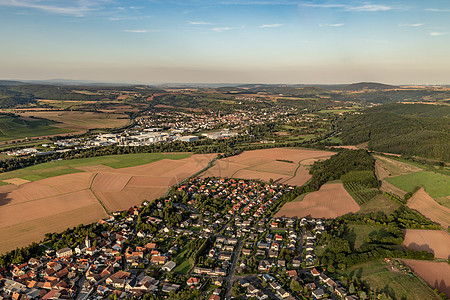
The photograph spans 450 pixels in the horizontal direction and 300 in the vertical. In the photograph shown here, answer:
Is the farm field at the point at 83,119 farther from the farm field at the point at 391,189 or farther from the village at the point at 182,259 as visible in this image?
the farm field at the point at 391,189

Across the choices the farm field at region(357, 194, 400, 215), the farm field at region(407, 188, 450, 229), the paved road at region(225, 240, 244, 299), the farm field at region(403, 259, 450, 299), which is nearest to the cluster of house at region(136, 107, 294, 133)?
the farm field at region(357, 194, 400, 215)

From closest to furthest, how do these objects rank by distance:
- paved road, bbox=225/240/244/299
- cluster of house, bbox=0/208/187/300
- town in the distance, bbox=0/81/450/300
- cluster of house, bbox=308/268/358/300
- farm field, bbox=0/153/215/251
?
cluster of house, bbox=308/268/358/300, cluster of house, bbox=0/208/187/300, paved road, bbox=225/240/244/299, town in the distance, bbox=0/81/450/300, farm field, bbox=0/153/215/251

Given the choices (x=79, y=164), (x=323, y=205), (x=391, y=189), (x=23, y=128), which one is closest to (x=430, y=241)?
(x=323, y=205)

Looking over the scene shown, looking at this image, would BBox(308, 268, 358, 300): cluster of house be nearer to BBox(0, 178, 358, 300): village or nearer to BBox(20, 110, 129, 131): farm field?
BBox(0, 178, 358, 300): village

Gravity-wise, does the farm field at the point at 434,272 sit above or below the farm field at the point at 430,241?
below

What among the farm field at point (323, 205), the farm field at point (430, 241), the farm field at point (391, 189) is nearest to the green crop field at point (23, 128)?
the farm field at point (323, 205)

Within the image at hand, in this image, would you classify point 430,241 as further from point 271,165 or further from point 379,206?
point 271,165
